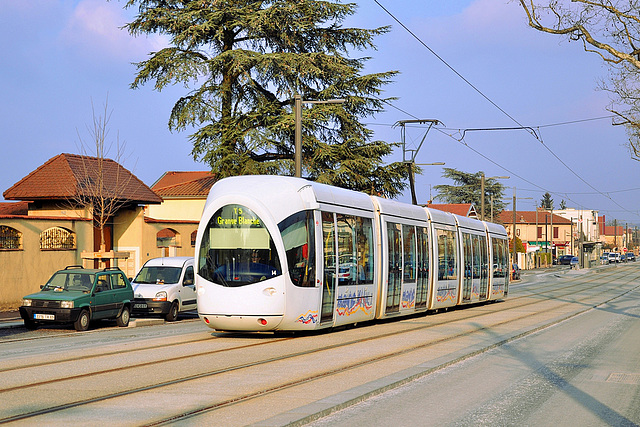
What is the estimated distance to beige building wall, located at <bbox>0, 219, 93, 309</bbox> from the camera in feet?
78.8

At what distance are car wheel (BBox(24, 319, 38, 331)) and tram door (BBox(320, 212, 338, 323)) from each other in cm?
762

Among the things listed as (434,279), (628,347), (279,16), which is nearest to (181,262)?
(434,279)

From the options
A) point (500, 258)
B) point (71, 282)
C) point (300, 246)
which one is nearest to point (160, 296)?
point (71, 282)

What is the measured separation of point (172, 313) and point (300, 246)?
9058mm

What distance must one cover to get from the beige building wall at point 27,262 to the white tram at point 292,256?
11.6 metres

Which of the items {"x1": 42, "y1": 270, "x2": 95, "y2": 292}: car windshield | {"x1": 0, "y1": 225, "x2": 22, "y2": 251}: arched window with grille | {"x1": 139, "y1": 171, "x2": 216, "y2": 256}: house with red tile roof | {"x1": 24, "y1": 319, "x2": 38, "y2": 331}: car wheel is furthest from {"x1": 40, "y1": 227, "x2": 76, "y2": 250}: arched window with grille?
{"x1": 24, "y1": 319, "x2": 38, "y2": 331}: car wheel

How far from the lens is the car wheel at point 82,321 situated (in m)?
18.6

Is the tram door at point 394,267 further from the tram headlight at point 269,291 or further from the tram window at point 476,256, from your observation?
the tram window at point 476,256

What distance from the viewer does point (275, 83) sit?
105ft

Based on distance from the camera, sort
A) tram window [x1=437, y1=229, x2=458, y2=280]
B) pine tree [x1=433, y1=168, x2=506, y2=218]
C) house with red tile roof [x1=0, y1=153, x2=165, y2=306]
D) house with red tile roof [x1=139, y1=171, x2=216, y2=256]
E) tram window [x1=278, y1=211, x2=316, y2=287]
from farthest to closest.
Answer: pine tree [x1=433, y1=168, x2=506, y2=218] < house with red tile roof [x1=139, y1=171, x2=216, y2=256] < house with red tile roof [x1=0, y1=153, x2=165, y2=306] < tram window [x1=437, y1=229, x2=458, y2=280] < tram window [x1=278, y1=211, x2=316, y2=287]

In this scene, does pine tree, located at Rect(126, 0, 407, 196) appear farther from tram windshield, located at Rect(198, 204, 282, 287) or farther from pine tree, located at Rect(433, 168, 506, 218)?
pine tree, located at Rect(433, 168, 506, 218)

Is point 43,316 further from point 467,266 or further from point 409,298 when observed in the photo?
point 467,266

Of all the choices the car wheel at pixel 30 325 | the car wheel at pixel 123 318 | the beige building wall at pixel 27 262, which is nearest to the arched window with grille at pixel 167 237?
the beige building wall at pixel 27 262

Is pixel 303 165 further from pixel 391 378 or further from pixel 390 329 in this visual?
pixel 391 378
